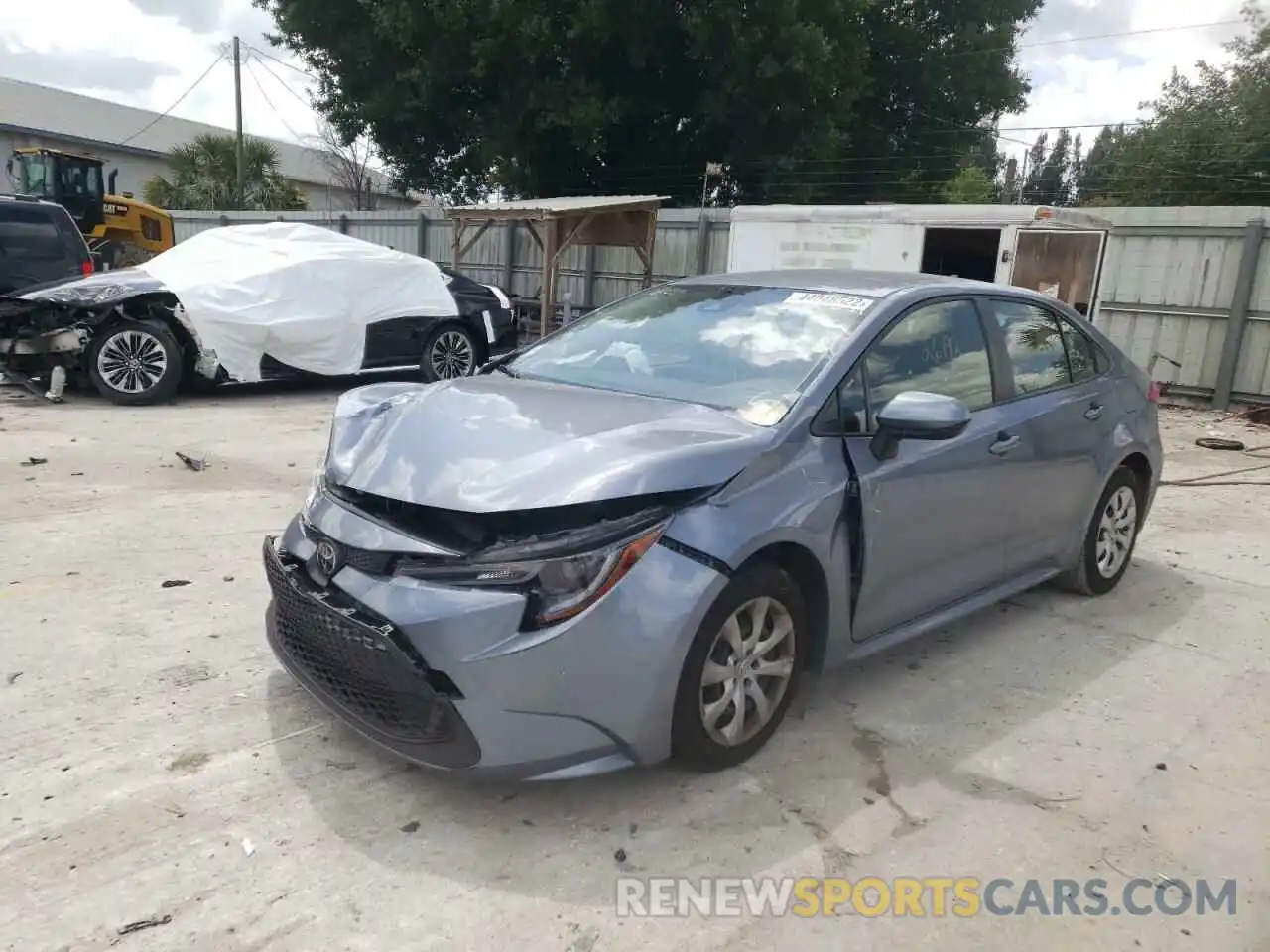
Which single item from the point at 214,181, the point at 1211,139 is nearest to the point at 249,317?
the point at 214,181

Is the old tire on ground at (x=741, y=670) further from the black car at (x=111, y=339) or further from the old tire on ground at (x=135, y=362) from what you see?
the old tire on ground at (x=135, y=362)

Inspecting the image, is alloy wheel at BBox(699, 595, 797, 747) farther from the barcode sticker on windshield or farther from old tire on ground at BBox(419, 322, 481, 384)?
old tire on ground at BBox(419, 322, 481, 384)

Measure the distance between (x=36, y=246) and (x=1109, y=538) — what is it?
33.1 ft

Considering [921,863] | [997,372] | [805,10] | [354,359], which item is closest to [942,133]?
[805,10]

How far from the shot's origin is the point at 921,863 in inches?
104

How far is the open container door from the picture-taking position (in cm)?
1109

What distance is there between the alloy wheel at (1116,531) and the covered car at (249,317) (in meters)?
7.28

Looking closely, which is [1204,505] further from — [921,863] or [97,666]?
[97,666]

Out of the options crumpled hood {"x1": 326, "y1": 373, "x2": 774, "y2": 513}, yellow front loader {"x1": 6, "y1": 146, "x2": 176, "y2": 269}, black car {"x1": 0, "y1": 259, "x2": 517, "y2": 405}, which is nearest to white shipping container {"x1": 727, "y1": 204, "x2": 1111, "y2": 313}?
black car {"x1": 0, "y1": 259, "x2": 517, "y2": 405}

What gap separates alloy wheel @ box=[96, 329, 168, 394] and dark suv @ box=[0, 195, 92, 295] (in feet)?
5.16

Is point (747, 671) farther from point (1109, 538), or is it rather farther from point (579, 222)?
point (579, 222)

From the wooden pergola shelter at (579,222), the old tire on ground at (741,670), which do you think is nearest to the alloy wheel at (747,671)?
the old tire on ground at (741,670)

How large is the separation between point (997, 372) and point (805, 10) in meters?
17.0

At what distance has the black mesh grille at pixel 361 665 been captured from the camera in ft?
8.36
